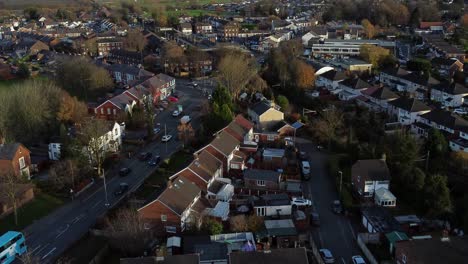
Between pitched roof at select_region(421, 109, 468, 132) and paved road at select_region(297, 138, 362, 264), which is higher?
pitched roof at select_region(421, 109, 468, 132)

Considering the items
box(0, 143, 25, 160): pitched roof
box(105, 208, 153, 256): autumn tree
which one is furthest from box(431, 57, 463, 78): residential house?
box(0, 143, 25, 160): pitched roof

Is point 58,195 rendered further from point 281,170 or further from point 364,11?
point 364,11

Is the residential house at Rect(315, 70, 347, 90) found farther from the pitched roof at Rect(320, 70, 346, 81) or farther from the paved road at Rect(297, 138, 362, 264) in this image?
the paved road at Rect(297, 138, 362, 264)

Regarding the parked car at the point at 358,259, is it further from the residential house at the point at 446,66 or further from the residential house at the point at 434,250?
the residential house at the point at 446,66

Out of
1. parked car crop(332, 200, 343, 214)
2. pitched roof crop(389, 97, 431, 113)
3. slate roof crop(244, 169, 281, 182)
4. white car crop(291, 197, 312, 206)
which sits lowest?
parked car crop(332, 200, 343, 214)

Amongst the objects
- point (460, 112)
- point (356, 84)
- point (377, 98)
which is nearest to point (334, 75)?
point (356, 84)

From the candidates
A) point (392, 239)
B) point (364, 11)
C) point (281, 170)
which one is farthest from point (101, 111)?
point (364, 11)

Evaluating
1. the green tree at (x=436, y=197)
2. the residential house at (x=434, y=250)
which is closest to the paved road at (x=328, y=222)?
the residential house at (x=434, y=250)
